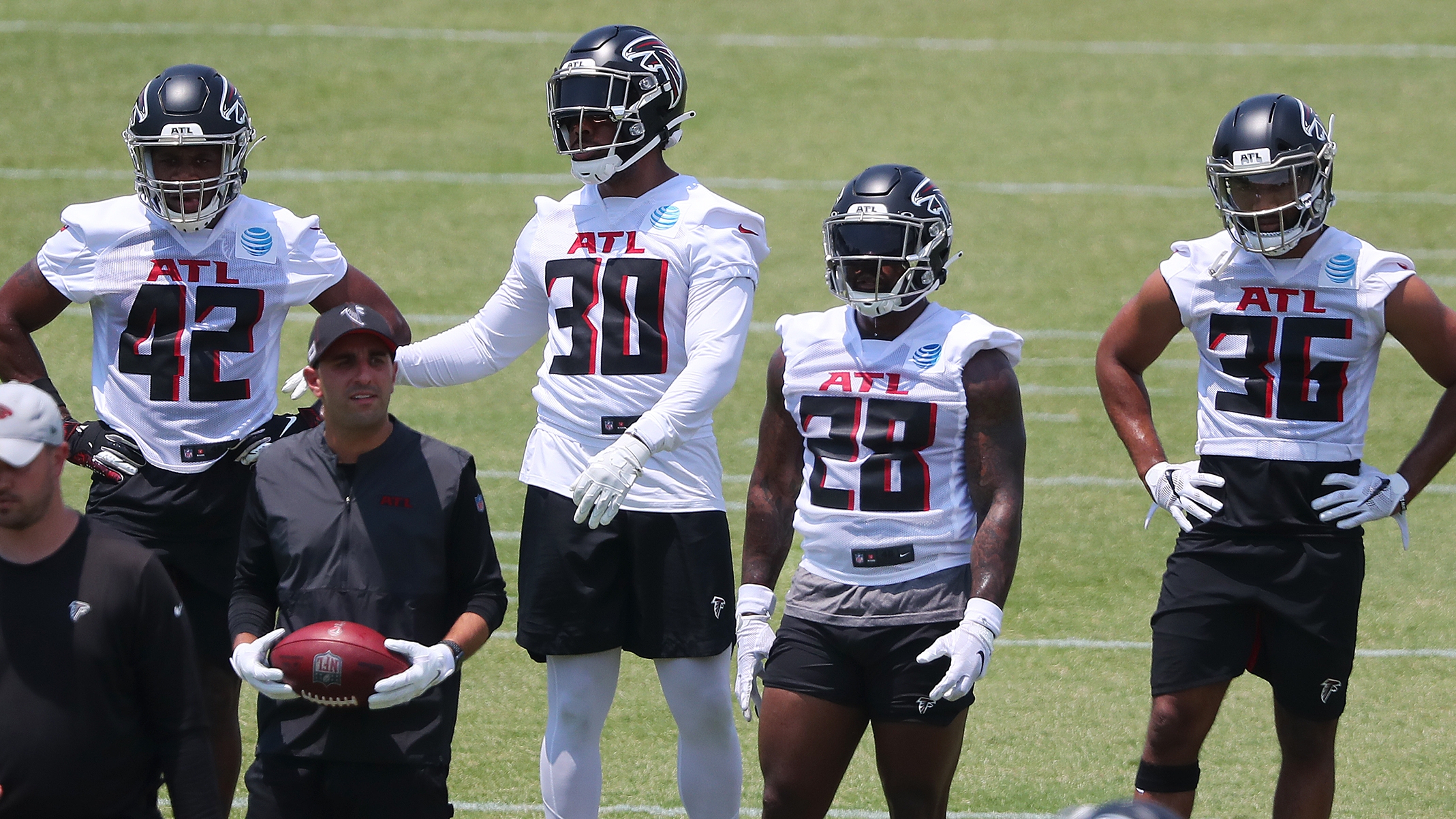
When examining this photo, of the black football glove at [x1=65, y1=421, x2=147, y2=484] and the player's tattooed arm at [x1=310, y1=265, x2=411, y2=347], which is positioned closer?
the black football glove at [x1=65, y1=421, x2=147, y2=484]

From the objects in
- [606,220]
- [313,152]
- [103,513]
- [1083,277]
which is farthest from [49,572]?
[313,152]

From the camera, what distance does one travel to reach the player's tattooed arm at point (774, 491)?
181 inches

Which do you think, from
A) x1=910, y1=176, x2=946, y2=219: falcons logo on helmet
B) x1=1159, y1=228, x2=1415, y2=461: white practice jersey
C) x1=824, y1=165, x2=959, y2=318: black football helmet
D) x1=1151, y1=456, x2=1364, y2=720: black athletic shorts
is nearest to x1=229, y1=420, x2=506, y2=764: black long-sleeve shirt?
x1=824, y1=165, x2=959, y2=318: black football helmet

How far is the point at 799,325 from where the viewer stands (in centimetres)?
461

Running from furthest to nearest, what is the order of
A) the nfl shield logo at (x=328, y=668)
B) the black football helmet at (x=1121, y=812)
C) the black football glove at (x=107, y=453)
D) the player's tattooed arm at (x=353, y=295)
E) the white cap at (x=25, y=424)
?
the player's tattooed arm at (x=353, y=295), the black football glove at (x=107, y=453), the nfl shield logo at (x=328, y=668), the white cap at (x=25, y=424), the black football helmet at (x=1121, y=812)

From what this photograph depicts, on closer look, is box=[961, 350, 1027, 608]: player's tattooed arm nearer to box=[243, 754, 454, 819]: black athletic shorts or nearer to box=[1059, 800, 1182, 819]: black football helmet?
box=[1059, 800, 1182, 819]: black football helmet

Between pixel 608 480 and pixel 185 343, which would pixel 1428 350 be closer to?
pixel 608 480

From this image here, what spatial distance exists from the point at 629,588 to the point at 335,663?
1130 mm

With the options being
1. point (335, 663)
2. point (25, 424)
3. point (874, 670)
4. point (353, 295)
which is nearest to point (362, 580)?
point (335, 663)

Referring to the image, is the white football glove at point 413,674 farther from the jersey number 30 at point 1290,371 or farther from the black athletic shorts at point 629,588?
the jersey number 30 at point 1290,371

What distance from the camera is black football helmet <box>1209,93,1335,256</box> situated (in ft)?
15.5

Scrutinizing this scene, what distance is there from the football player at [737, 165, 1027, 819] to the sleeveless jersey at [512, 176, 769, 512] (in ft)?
1.33

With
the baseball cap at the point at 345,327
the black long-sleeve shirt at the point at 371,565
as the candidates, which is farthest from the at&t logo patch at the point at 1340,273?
the baseball cap at the point at 345,327

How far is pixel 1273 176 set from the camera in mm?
4723
